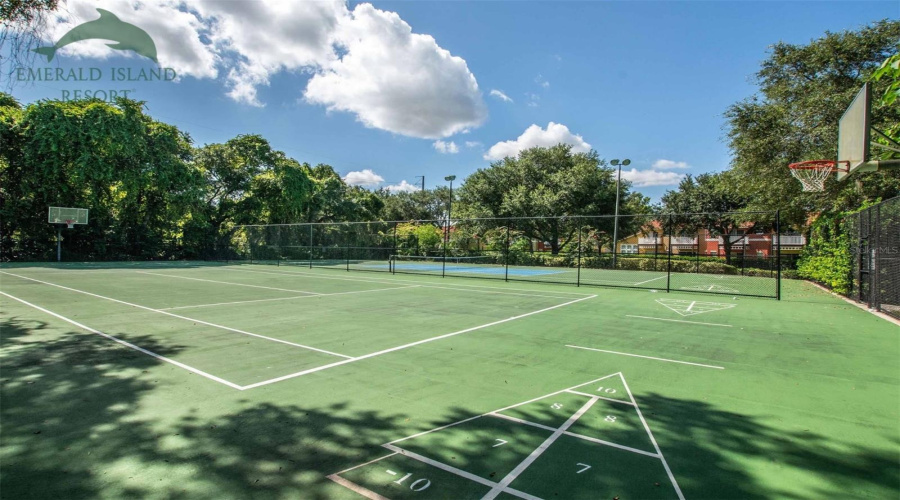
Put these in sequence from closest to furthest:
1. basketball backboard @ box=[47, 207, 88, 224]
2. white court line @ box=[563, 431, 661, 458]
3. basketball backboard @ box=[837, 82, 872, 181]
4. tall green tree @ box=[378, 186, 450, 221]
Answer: white court line @ box=[563, 431, 661, 458], basketball backboard @ box=[837, 82, 872, 181], basketball backboard @ box=[47, 207, 88, 224], tall green tree @ box=[378, 186, 450, 221]

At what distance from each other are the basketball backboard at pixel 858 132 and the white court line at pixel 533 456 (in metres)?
5.20

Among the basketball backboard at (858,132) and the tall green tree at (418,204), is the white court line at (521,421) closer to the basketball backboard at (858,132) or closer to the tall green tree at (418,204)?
the basketball backboard at (858,132)

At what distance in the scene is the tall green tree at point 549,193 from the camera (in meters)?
32.8

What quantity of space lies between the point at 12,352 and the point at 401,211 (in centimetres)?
6485

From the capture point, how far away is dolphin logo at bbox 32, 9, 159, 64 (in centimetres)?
1302

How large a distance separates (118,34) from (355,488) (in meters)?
19.2

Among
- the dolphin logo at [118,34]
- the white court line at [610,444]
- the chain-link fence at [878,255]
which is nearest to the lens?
the white court line at [610,444]

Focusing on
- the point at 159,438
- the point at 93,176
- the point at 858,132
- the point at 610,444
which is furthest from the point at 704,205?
the point at 93,176

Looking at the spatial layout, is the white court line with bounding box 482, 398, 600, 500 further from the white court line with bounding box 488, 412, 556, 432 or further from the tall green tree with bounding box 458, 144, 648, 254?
the tall green tree with bounding box 458, 144, 648, 254

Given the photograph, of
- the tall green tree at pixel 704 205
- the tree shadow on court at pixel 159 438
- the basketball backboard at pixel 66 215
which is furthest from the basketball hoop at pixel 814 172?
the basketball backboard at pixel 66 215

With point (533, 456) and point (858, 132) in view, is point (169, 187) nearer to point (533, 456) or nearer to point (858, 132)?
point (533, 456)

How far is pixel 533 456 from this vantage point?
2.85 meters

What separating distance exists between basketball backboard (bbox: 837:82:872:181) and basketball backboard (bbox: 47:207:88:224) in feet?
120

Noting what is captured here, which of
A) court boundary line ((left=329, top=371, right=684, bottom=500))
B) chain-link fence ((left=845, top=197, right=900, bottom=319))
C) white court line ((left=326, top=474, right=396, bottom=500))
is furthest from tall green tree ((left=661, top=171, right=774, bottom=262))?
white court line ((left=326, top=474, right=396, bottom=500))
